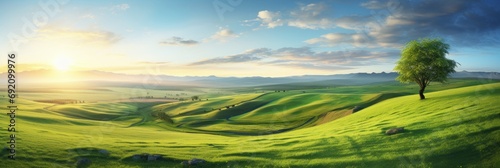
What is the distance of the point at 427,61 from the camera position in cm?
6806

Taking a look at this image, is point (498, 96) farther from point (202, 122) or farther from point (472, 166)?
point (202, 122)

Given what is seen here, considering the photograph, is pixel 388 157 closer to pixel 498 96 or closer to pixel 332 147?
pixel 332 147

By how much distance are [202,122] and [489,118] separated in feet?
307

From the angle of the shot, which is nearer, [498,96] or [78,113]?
[498,96]

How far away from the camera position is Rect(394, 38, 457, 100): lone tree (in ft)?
220

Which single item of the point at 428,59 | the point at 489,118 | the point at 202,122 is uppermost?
the point at 428,59

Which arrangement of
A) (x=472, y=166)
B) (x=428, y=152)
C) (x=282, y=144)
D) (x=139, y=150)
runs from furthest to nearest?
(x=282, y=144), (x=139, y=150), (x=428, y=152), (x=472, y=166)

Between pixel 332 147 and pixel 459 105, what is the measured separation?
1099 inches

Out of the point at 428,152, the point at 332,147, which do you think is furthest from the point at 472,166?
the point at 332,147

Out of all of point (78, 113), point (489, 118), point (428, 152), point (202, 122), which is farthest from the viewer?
point (78, 113)

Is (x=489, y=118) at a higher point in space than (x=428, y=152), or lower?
higher

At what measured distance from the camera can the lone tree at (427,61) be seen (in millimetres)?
67000

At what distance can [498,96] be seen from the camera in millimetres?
55594

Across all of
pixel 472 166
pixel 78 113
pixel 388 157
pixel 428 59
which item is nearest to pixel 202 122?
pixel 78 113
